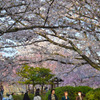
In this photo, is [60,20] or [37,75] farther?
[37,75]

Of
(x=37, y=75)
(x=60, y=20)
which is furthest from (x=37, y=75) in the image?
(x=60, y=20)

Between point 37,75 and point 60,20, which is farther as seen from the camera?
point 37,75

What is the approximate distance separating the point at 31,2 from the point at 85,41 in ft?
9.37

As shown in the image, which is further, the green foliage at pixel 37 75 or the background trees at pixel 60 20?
the green foliage at pixel 37 75

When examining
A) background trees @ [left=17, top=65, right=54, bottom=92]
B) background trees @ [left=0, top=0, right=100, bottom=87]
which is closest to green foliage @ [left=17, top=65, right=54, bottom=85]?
background trees @ [left=17, top=65, right=54, bottom=92]

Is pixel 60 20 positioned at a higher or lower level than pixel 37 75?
higher

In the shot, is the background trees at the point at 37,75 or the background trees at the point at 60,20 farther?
the background trees at the point at 37,75

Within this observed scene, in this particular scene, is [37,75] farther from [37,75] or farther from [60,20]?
[60,20]

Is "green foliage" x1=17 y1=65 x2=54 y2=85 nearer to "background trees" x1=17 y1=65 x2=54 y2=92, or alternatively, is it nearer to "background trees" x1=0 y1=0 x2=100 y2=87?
"background trees" x1=17 y1=65 x2=54 y2=92

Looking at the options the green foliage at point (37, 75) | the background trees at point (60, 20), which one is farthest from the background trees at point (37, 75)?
the background trees at point (60, 20)

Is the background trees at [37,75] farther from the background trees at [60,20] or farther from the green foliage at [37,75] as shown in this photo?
the background trees at [60,20]

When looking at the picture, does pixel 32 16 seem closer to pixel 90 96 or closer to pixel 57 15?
pixel 57 15

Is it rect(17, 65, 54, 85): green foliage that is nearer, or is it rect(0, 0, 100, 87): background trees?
rect(0, 0, 100, 87): background trees

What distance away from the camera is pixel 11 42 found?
33.3ft
